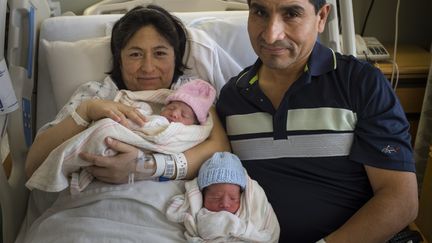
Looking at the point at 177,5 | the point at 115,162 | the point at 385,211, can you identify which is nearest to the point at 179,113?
the point at 115,162

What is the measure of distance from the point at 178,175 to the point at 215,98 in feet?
1.28

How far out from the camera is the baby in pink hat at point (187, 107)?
1.39 meters

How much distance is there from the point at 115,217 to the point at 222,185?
12.3 inches

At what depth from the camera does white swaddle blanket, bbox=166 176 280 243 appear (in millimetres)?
1154

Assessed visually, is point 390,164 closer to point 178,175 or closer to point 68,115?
point 178,175

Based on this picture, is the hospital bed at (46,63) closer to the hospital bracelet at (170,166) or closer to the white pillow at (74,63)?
the white pillow at (74,63)

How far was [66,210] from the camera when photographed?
130 centimetres

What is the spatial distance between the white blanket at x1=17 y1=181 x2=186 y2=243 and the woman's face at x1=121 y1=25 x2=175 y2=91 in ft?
1.36

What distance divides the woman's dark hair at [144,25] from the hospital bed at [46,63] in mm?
124

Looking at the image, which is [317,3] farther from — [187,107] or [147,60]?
[147,60]

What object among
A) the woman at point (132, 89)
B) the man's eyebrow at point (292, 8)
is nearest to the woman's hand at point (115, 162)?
the woman at point (132, 89)

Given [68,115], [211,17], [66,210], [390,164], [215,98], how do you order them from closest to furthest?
1. [390,164]
2. [66,210]
3. [68,115]
4. [215,98]
5. [211,17]

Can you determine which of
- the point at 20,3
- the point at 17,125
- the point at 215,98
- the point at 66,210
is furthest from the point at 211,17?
the point at 66,210

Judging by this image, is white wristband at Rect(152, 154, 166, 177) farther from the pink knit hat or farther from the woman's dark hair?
the woman's dark hair
